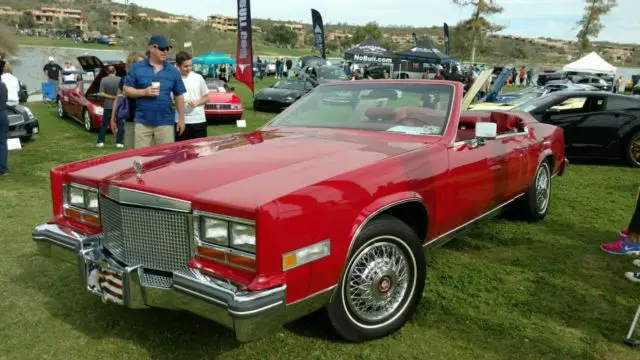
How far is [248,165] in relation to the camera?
2914 mm

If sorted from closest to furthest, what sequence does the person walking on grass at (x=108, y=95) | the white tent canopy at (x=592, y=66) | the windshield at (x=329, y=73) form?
the person walking on grass at (x=108, y=95), the windshield at (x=329, y=73), the white tent canopy at (x=592, y=66)

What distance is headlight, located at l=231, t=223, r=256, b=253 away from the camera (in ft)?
7.53

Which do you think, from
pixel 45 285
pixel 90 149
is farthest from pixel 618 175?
pixel 90 149

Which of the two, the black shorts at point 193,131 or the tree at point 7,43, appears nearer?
the black shorts at point 193,131

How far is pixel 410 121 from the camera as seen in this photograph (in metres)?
3.90

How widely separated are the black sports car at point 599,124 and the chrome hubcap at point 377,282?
287 inches

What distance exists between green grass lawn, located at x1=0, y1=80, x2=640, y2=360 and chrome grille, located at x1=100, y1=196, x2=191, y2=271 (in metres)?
0.60

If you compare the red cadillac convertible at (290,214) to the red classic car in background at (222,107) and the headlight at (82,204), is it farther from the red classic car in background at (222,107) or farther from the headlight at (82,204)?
the red classic car in background at (222,107)

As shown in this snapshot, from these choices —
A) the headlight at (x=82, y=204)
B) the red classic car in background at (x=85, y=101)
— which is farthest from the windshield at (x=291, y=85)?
the headlight at (x=82, y=204)

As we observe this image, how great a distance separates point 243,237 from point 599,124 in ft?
28.4

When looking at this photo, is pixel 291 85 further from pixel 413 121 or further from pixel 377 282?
pixel 377 282

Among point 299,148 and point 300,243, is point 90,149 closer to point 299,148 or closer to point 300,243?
point 299,148

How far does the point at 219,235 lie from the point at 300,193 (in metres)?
0.44

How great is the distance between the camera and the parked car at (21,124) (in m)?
9.79
